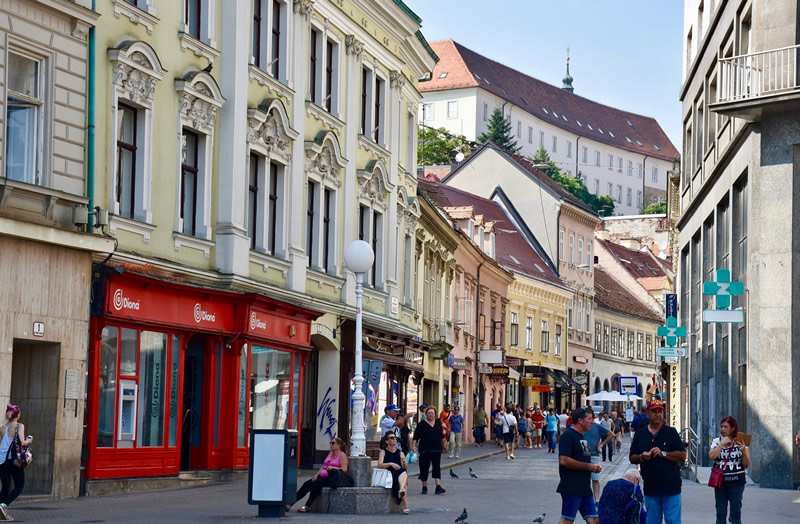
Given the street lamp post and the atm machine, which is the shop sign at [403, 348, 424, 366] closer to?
the atm machine

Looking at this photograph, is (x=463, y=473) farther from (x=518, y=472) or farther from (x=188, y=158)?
(x=188, y=158)

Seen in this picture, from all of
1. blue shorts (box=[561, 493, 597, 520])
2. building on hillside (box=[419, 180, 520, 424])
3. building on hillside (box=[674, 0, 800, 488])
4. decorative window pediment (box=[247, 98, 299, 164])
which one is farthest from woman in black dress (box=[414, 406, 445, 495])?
building on hillside (box=[419, 180, 520, 424])

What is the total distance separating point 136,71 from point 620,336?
232ft

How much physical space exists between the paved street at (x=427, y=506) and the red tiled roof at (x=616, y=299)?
58545mm

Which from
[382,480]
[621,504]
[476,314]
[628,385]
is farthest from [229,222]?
[476,314]

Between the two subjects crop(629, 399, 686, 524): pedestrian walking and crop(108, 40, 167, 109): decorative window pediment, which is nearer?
crop(629, 399, 686, 524): pedestrian walking

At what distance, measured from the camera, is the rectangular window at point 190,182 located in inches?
995

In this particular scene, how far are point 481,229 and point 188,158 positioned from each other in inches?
1492

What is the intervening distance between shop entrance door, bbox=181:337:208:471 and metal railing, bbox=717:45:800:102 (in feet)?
41.1

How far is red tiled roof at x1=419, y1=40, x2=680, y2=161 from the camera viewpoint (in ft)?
449

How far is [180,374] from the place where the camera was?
24547mm

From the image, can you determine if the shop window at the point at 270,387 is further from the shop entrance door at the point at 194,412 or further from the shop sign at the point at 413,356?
the shop sign at the point at 413,356

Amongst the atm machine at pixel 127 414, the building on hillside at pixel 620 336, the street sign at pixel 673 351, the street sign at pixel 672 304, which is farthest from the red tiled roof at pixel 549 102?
the atm machine at pixel 127 414

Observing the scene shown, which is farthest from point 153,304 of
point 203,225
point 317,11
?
point 317,11
